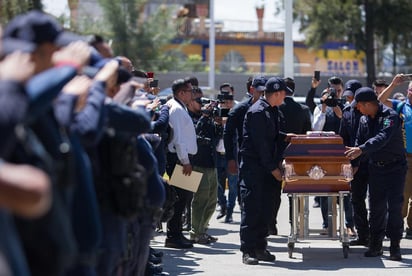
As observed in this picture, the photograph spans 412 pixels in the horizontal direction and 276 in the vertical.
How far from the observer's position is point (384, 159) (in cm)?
1260

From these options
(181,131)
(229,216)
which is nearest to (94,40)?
(181,131)

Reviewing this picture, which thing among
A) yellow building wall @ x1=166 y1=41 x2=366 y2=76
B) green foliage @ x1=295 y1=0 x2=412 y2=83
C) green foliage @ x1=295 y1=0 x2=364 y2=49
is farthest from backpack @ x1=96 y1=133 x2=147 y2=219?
yellow building wall @ x1=166 y1=41 x2=366 y2=76

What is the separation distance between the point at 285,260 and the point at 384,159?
1.65 meters

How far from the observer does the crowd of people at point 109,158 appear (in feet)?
16.1

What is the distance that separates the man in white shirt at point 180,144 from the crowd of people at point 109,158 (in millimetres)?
15

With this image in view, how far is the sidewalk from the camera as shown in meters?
12.0

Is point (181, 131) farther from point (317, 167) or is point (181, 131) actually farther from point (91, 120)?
point (91, 120)

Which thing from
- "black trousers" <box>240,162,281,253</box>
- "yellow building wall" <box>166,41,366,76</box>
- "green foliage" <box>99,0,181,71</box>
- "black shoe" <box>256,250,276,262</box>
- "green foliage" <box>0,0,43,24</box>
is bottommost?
"yellow building wall" <box>166,41,366,76</box>

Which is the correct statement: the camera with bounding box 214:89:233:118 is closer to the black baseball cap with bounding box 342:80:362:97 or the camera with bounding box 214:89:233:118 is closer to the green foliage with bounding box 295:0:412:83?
the black baseball cap with bounding box 342:80:362:97

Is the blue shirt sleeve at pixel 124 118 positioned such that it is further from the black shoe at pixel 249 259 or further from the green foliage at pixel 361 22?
the green foliage at pixel 361 22

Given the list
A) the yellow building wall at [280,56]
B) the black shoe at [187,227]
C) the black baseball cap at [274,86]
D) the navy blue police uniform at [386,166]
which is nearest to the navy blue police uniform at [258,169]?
the black baseball cap at [274,86]

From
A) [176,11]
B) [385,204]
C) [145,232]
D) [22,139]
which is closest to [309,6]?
[176,11]

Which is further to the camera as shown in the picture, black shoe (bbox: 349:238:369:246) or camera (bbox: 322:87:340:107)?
camera (bbox: 322:87:340:107)

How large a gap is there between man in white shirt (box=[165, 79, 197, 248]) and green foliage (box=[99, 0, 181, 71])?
46.6 m
